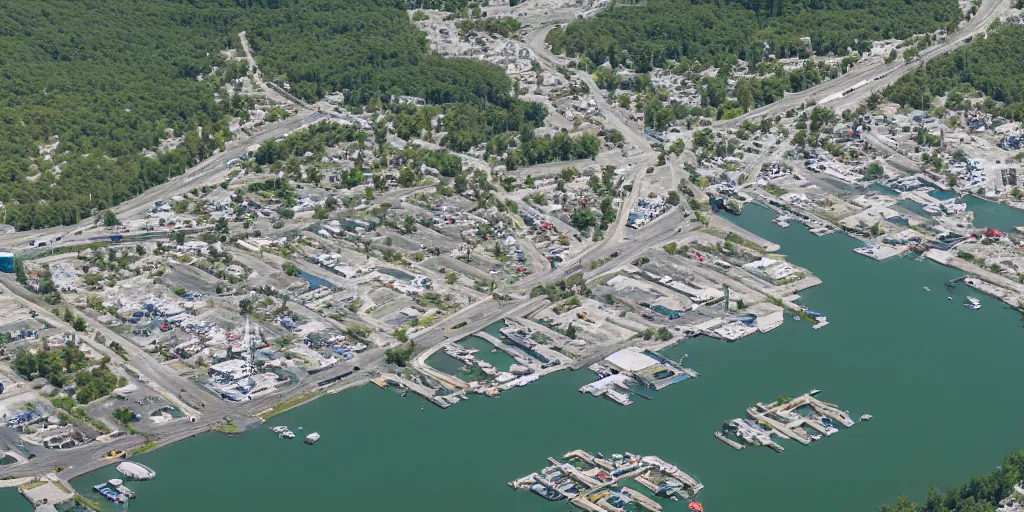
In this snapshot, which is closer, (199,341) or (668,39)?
(199,341)

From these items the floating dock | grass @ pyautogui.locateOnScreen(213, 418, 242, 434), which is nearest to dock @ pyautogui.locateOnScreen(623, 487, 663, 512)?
the floating dock

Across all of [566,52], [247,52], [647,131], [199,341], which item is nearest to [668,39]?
[566,52]

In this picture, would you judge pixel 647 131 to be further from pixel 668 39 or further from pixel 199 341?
pixel 199 341

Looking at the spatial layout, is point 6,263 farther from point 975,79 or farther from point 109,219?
point 975,79

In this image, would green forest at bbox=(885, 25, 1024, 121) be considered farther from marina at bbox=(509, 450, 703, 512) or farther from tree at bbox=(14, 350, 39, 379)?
tree at bbox=(14, 350, 39, 379)

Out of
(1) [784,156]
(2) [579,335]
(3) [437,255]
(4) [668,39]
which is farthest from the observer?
(4) [668,39]

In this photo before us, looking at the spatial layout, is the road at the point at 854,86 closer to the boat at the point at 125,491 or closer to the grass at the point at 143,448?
the grass at the point at 143,448
